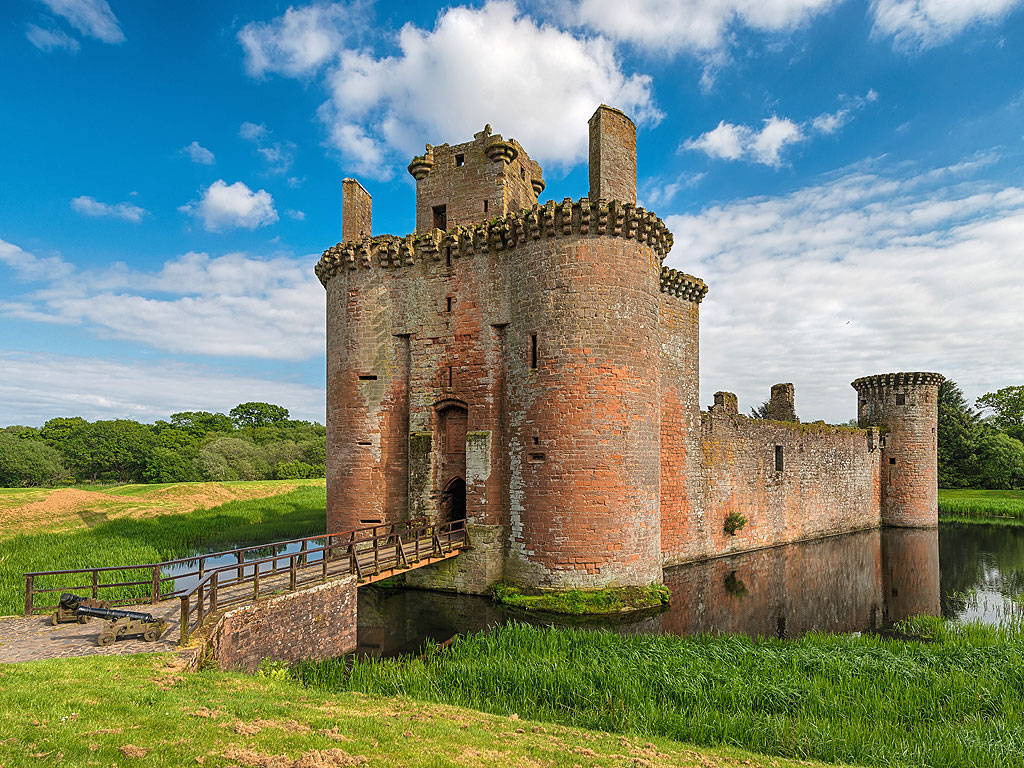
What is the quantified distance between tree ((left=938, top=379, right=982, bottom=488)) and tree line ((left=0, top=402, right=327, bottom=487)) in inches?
2272

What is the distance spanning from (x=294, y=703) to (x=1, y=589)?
10176mm

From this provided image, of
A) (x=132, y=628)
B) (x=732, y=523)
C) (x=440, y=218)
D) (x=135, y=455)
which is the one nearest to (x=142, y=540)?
(x=132, y=628)

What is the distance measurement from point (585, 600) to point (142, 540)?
52.0 feet

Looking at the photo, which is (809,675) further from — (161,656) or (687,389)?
(687,389)

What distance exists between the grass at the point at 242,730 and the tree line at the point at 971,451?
53.1 m

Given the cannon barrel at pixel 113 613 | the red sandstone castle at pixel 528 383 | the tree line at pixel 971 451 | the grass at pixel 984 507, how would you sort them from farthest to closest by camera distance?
the tree line at pixel 971 451, the grass at pixel 984 507, the red sandstone castle at pixel 528 383, the cannon barrel at pixel 113 613

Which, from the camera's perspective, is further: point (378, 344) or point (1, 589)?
point (378, 344)

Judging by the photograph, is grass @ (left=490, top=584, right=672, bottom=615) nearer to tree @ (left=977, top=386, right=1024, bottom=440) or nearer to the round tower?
the round tower

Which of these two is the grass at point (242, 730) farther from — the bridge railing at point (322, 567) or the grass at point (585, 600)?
the grass at point (585, 600)

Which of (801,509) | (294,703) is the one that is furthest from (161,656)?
(801,509)

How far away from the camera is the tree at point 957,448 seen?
47.1 m

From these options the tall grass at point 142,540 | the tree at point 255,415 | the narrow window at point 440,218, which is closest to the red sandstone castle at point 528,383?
the narrow window at point 440,218

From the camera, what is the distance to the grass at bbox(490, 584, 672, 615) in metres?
13.9

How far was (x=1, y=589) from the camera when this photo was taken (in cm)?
1255
